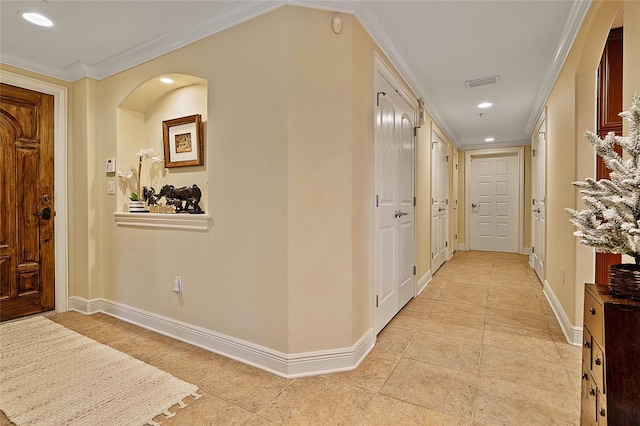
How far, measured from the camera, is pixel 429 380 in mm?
1794

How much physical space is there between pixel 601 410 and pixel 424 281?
2.73 m

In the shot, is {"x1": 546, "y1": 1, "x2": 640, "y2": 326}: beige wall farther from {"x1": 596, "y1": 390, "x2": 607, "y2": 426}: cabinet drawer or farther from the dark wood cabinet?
{"x1": 596, "y1": 390, "x2": 607, "y2": 426}: cabinet drawer

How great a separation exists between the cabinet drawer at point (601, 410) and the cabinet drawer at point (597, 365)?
0.09ft

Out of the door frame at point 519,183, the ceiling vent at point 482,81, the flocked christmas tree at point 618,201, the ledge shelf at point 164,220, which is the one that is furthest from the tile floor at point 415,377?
the door frame at point 519,183

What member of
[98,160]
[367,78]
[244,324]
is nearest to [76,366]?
[244,324]

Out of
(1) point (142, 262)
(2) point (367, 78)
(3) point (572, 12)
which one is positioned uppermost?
(3) point (572, 12)

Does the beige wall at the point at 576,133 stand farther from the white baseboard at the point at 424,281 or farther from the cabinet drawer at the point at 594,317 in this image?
the white baseboard at the point at 424,281

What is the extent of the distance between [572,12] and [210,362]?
3293 millimetres

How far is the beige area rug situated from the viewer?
4.94 ft

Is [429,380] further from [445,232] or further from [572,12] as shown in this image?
[445,232]

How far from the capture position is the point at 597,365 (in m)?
1.06

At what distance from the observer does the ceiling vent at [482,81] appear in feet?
10.3

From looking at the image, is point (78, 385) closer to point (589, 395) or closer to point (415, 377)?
point (415, 377)

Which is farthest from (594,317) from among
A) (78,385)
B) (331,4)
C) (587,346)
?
(78,385)
